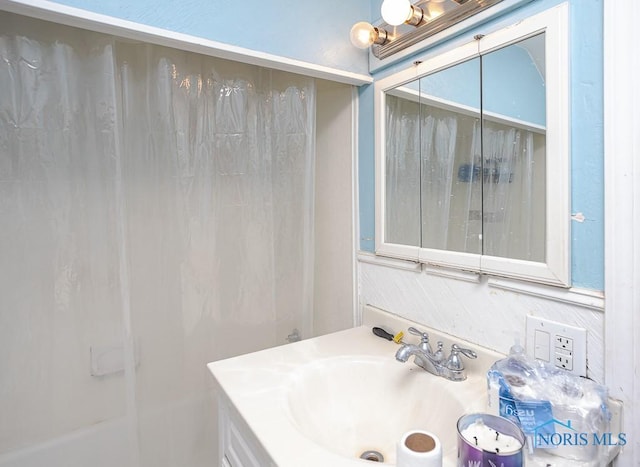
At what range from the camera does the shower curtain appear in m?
1.12

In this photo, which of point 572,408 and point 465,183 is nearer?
point 572,408

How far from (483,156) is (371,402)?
77 centimetres

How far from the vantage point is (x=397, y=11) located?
1.04 m

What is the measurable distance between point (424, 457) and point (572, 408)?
0.34 metres

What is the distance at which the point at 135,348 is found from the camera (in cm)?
135

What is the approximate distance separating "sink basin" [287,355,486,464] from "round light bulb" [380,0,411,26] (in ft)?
3.34

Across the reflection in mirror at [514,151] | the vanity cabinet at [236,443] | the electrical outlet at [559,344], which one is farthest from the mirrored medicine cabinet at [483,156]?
the vanity cabinet at [236,443]

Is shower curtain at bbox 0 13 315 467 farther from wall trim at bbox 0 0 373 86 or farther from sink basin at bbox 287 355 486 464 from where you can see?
sink basin at bbox 287 355 486 464

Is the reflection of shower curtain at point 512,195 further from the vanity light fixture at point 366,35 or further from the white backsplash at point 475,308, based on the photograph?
the vanity light fixture at point 366,35

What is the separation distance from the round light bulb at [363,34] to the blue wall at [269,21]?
90 millimetres

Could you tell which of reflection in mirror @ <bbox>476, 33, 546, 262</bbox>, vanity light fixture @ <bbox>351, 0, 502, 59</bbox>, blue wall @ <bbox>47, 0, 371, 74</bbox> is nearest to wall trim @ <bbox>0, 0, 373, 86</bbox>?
blue wall @ <bbox>47, 0, 371, 74</bbox>

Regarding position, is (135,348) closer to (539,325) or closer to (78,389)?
(78,389)

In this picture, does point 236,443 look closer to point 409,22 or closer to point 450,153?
point 450,153

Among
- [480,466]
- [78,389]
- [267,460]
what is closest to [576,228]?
[480,466]
